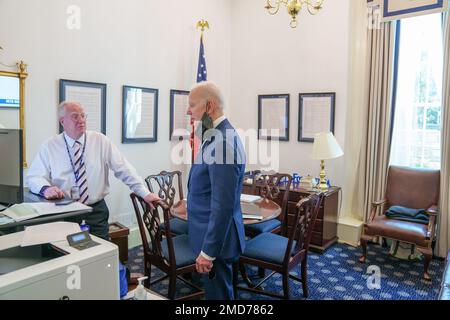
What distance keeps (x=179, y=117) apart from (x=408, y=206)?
9.09ft

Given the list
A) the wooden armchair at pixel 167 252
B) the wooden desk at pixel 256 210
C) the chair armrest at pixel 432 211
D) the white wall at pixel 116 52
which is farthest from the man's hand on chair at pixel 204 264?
the chair armrest at pixel 432 211

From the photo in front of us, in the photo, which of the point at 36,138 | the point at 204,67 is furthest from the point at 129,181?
the point at 204,67

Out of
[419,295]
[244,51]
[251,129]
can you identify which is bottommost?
[419,295]

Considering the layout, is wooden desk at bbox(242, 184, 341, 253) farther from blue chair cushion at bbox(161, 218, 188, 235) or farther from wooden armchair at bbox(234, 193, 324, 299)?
blue chair cushion at bbox(161, 218, 188, 235)

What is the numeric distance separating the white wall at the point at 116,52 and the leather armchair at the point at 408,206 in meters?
2.41

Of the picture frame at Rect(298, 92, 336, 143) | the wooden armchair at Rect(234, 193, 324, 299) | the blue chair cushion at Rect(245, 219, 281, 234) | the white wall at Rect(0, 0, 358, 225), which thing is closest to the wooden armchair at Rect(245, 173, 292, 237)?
the blue chair cushion at Rect(245, 219, 281, 234)

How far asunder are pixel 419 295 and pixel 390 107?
1.95 metres

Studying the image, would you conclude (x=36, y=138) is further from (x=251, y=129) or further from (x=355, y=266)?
(x=355, y=266)

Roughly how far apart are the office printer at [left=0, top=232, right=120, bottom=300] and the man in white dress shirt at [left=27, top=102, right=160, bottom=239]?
46.5 inches

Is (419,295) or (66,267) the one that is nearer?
(66,267)

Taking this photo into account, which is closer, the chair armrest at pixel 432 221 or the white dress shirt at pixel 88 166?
the white dress shirt at pixel 88 166

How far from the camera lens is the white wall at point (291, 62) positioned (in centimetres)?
407

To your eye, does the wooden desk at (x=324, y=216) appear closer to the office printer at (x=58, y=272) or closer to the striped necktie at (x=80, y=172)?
the striped necktie at (x=80, y=172)

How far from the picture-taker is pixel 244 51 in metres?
4.81
